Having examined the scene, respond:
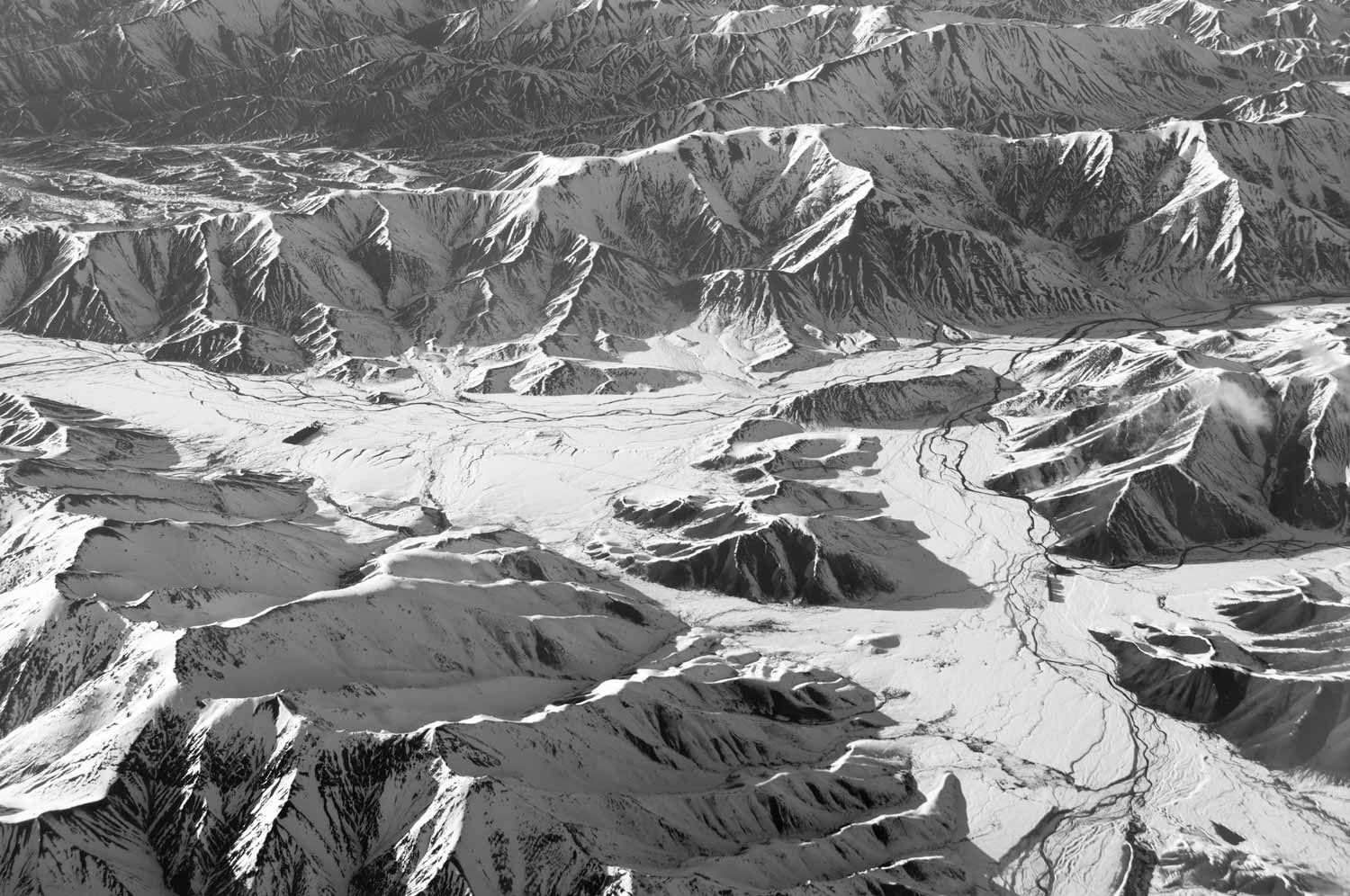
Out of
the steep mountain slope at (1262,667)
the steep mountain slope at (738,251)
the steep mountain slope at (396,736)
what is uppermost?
the steep mountain slope at (738,251)

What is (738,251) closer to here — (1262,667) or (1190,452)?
(1190,452)

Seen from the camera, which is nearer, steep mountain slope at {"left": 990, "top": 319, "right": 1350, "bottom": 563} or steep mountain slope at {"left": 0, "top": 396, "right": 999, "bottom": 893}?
steep mountain slope at {"left": 0, "top": 396, "right": 999, "bottom": 893}

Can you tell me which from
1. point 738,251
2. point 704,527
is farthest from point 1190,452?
point 738,251

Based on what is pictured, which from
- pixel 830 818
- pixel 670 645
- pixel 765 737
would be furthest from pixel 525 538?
pixel 830 818

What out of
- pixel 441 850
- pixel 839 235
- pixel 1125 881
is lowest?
pixel 1125 881

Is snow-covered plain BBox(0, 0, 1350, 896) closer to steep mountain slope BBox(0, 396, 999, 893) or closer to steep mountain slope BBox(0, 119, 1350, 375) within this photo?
steep mountain slope BBox(0, 396, 999, 893)

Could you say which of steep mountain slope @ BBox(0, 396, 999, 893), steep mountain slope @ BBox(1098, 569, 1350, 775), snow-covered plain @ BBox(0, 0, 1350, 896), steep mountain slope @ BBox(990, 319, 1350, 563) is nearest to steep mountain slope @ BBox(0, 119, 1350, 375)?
snow-covered plain @ BBox(0, 0, 1350, 896)

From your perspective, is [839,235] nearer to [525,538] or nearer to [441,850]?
[525,538]

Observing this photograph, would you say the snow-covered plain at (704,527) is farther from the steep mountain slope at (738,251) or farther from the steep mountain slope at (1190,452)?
the steep mountain slope at (738,251)

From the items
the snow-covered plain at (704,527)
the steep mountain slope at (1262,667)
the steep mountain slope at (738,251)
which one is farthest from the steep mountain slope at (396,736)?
the steep mountain slope at (738,251)
